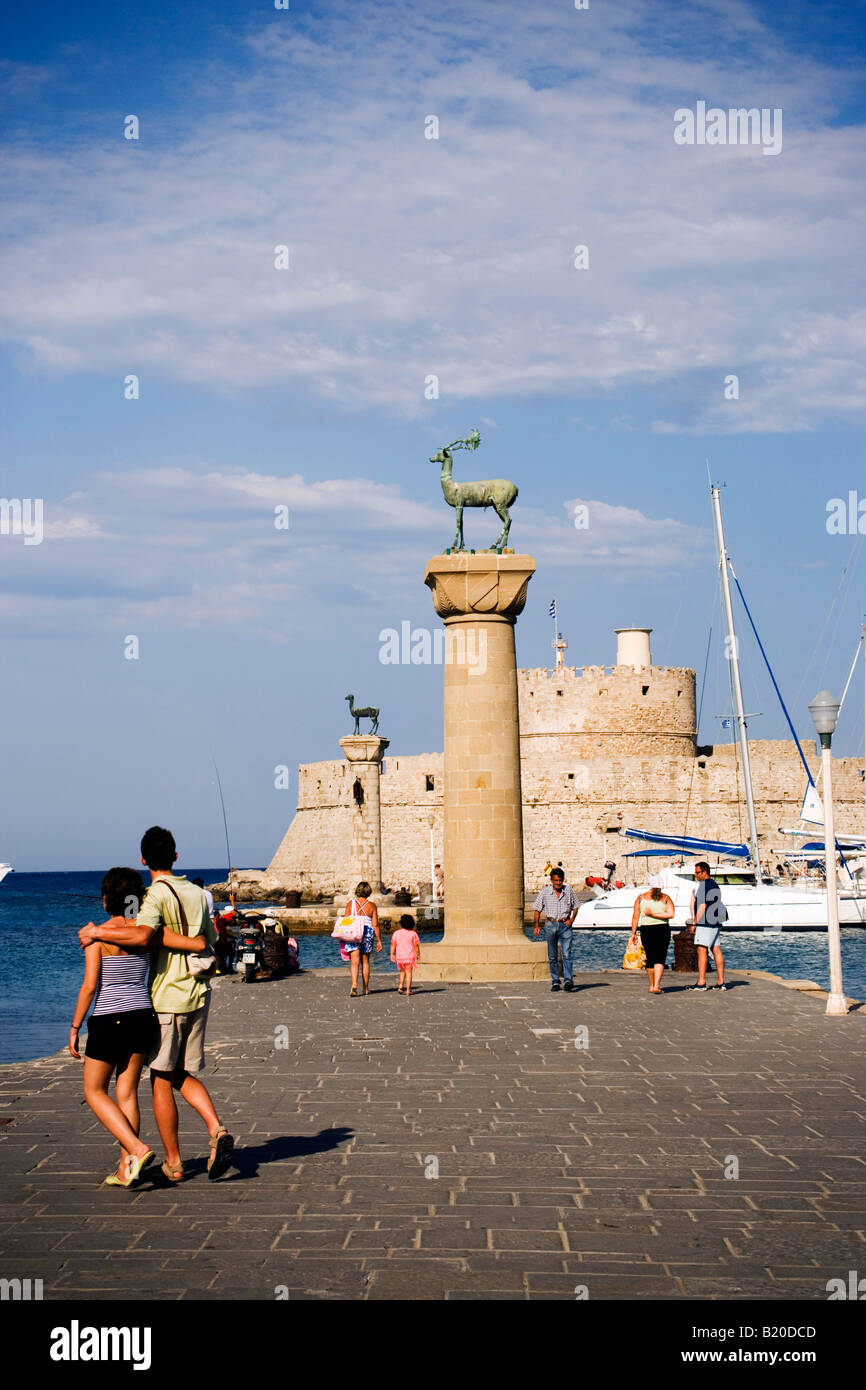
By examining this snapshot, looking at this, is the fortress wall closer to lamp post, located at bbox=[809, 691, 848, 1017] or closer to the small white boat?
the small white boat

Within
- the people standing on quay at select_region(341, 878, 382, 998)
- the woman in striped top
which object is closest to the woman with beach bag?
the people standing on quay at select_region(341, 878, 382, 998)

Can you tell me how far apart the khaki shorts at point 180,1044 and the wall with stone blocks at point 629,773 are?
174 ft

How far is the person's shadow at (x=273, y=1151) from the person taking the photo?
6.49 m

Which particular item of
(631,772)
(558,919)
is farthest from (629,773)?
(558,919)

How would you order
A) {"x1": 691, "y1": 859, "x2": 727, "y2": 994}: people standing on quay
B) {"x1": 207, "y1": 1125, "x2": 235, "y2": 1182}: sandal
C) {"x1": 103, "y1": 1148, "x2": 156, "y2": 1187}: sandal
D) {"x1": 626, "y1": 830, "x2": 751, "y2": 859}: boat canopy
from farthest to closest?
{"x1": 626, "y1": 830, "x2": 751, "y2": 859}: boat canopy → {"x1": 691, "y1": 859, "x2": 727, "y2": 994}: people standing on quay → {"x1": 207, "y1": 1125, "x2": 235, "y2": 1182}: sandal → {"x1": 103, "y1": 1148, "x2": 156, "y2": 1187}: sandal

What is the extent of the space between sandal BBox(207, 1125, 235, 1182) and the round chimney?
5473 centimetres

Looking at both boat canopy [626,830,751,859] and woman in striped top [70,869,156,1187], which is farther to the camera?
boat canopy [626,830,751,859]

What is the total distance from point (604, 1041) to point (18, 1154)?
535 cm

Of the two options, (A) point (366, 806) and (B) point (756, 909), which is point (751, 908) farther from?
(A) point (366, 806)

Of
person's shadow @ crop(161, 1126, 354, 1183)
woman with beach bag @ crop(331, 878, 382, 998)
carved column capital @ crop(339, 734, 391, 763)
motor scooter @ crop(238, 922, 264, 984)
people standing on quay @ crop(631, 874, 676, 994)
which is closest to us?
person's shadow @ crop(161, 1126, 354, 1183)

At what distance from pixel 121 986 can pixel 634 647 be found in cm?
5544

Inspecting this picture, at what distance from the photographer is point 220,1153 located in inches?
243

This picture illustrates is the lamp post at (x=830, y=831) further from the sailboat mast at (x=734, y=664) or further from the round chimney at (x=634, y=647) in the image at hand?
the round chimney at (x=634, y=647)

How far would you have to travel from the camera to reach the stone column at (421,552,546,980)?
647 inches
